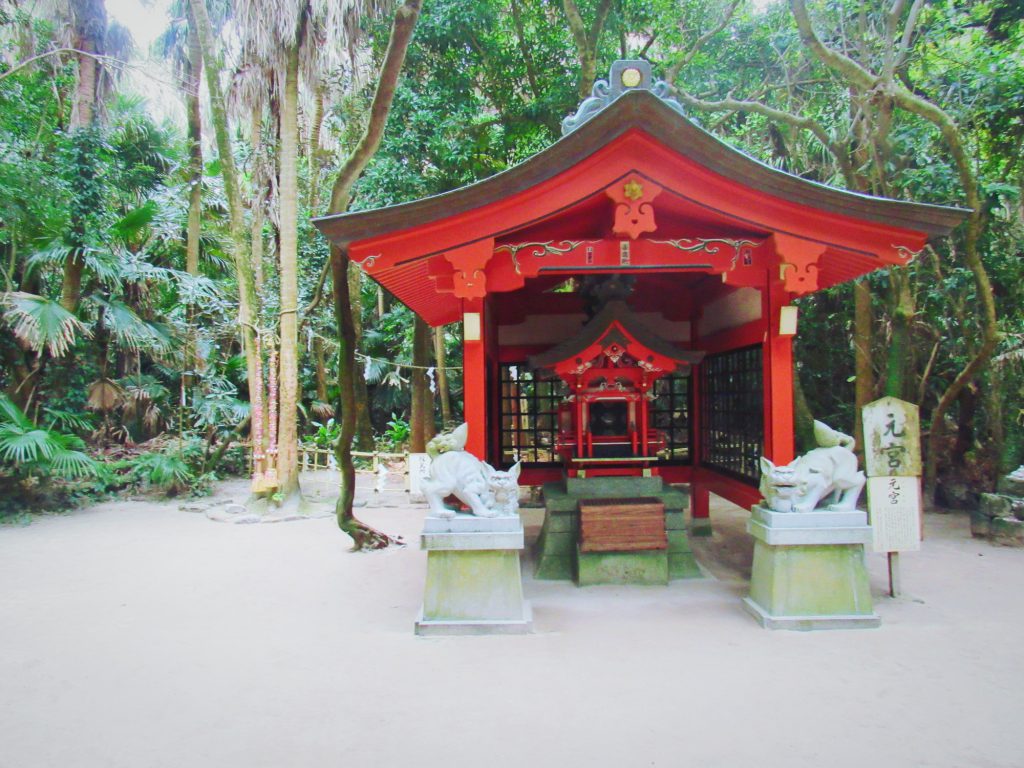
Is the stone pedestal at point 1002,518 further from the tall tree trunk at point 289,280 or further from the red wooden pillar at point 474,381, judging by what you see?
the tall tree trunk at point 289,280

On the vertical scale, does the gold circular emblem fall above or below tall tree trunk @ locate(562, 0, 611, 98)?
below

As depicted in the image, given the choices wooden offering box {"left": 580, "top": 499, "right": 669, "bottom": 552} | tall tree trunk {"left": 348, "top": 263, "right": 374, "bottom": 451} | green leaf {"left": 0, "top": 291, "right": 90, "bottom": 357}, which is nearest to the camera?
wooden offering box {"left": 580, "top": 499, "right": 669, "bottom": 552}

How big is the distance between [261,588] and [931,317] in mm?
8931

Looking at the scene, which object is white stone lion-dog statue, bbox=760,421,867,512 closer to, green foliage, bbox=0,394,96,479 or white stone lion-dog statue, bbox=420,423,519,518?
white stone lion-dog statue, bbox=420,423,519,518

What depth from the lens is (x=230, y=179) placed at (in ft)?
30.4

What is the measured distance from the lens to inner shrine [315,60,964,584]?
4.38m

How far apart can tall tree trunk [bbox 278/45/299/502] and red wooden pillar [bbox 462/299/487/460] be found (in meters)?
5.10

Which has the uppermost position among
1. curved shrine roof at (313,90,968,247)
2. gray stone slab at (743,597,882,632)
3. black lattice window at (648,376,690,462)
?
curved shrine roof at (313,90,968,247)

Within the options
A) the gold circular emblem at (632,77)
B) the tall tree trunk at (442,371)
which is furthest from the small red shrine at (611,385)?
the tall tree trunk at (442,371)

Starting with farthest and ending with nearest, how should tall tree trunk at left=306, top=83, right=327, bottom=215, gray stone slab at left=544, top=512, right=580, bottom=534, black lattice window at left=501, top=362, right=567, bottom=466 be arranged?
tall tree trunk at left=306, top=83, right=327, bottom=215, black lattice window at left=501, top=362, right=567, bottom=466, gray stone slab at left=544, top=512, right=580, bottom=534

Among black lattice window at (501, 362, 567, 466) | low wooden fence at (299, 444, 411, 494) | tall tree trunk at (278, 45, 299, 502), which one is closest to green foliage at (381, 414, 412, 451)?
low wooden fence at (299, 444, 411, 494)

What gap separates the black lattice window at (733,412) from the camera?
5761mm

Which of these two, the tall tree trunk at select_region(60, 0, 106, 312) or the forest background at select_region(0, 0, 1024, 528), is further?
Answer: the tall tree trunk at select_region(60, 0, 106, 312)

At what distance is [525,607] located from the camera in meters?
4.52
